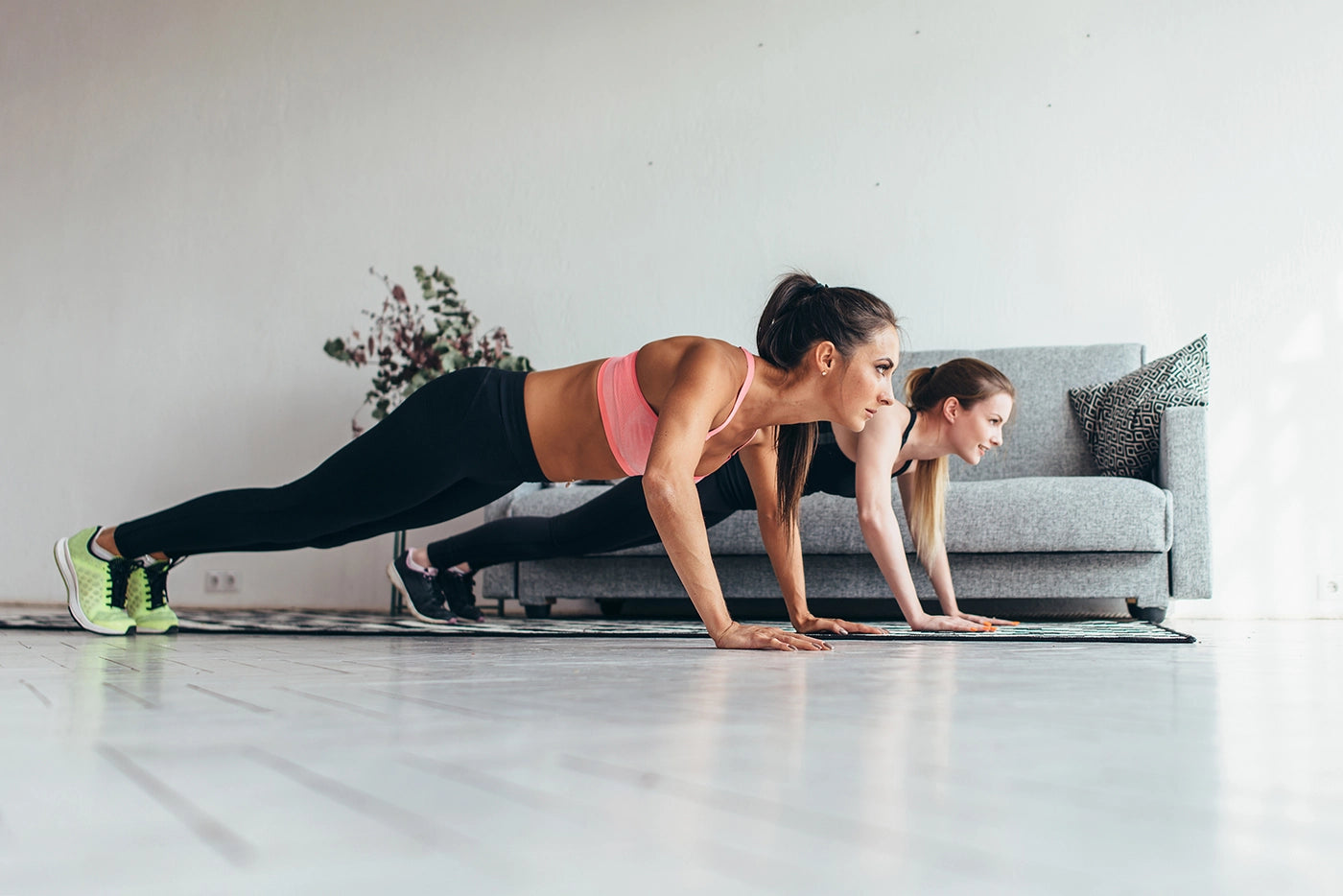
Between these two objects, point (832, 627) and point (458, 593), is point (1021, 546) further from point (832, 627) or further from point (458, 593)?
point (458, 593)

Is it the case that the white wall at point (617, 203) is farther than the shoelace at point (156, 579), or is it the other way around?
the white wall at point (617, 203)

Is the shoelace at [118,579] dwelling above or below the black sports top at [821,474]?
below

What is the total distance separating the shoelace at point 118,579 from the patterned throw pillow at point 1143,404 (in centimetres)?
291

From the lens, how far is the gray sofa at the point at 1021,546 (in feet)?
9.46

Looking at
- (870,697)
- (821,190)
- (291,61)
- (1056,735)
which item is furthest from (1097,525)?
(291,61)

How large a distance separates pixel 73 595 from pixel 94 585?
75 mm

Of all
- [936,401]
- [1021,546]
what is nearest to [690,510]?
[936,401]

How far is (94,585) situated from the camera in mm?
2197

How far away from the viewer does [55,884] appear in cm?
28

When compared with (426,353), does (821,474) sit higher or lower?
lower

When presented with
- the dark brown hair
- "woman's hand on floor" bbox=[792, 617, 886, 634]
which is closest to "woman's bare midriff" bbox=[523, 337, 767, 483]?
the dark brown hair

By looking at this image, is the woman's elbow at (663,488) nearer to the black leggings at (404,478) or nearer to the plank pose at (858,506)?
the black leggings at (404,478)

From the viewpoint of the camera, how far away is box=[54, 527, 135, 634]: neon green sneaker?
216cm

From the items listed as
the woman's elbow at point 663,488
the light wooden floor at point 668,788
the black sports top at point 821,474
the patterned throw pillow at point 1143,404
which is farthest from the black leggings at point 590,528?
the light wooden floor at point 668,788
